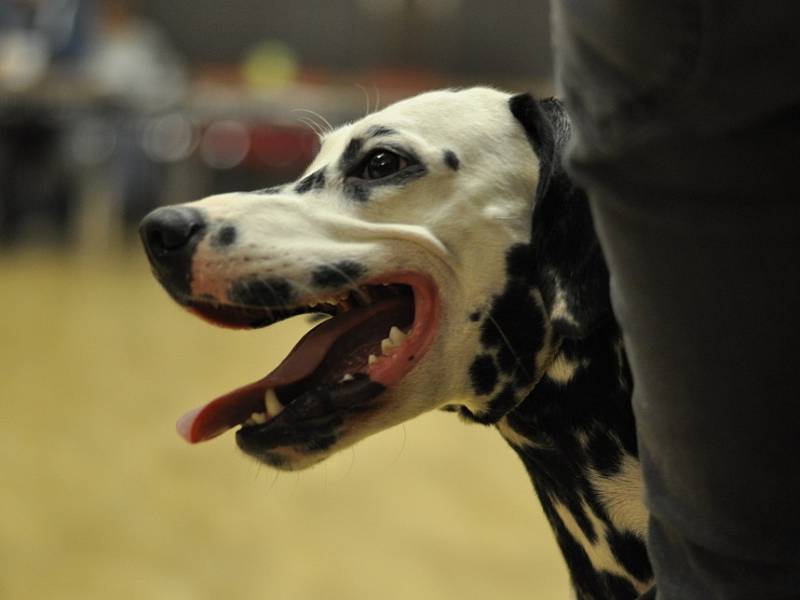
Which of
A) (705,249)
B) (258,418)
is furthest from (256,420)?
(705,249)

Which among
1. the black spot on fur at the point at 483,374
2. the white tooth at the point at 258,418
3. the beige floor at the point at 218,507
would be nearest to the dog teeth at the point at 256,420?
the white tooth at the point at 258,418

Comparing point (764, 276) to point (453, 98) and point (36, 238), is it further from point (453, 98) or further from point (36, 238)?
point (36, 238)

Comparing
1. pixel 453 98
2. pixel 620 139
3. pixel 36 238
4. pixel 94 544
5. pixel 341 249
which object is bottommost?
pixel 36 238

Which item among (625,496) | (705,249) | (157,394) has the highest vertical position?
(705,249)

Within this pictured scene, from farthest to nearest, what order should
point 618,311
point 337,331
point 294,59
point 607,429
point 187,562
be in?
1. point 294,59
2. point 187,562
3. point 337,331
4. point 607,429
5. point 618,311

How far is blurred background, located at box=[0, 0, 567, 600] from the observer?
106 inches

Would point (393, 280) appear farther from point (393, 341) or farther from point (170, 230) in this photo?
point (170, 230)

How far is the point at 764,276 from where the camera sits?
0.79m

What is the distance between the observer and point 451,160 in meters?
1.42

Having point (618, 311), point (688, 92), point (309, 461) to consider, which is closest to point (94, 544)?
point (309, 461)

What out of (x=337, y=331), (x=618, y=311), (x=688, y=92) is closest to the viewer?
(x=688, y=92)

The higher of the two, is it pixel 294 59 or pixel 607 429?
pixel 607 429

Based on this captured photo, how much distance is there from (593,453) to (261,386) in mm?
457

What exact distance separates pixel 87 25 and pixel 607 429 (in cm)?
749
